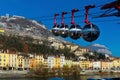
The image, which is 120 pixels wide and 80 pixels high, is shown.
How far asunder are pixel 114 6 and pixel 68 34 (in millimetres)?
3251

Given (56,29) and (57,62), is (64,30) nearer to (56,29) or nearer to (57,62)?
(56,29)

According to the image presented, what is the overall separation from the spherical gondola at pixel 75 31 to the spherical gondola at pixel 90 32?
A: 52cm

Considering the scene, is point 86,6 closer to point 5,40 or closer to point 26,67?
point 26,67

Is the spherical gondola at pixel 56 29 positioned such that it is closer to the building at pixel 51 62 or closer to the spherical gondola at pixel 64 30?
the spherical gondola at pixel 64 30

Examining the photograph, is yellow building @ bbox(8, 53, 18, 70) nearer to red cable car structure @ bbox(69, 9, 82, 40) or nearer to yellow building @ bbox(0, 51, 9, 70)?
yellow building @ bbox(0, 51, 9, 70)

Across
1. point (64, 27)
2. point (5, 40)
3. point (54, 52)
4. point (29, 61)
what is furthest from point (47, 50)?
point (64, 27)

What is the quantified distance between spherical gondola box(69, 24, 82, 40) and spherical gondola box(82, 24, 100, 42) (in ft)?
1.72

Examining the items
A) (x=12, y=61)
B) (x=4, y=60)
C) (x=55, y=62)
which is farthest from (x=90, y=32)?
(x=55, y=62)

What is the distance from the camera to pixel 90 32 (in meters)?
11.5

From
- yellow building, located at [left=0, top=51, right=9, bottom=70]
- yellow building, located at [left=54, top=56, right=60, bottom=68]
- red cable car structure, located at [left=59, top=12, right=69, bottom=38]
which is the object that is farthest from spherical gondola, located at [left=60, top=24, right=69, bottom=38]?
yellow building, located at [left=54, top=56, right=60, bottom=68]

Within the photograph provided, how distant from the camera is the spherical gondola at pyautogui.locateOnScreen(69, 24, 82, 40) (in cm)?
1245

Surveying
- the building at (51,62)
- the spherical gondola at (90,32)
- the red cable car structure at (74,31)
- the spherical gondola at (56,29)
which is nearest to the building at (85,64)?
the building at (51,62)

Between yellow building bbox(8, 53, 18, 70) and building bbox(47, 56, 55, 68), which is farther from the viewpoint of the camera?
building bbox(47, 56, 55, 68)

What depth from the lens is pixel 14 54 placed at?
133500 mm
